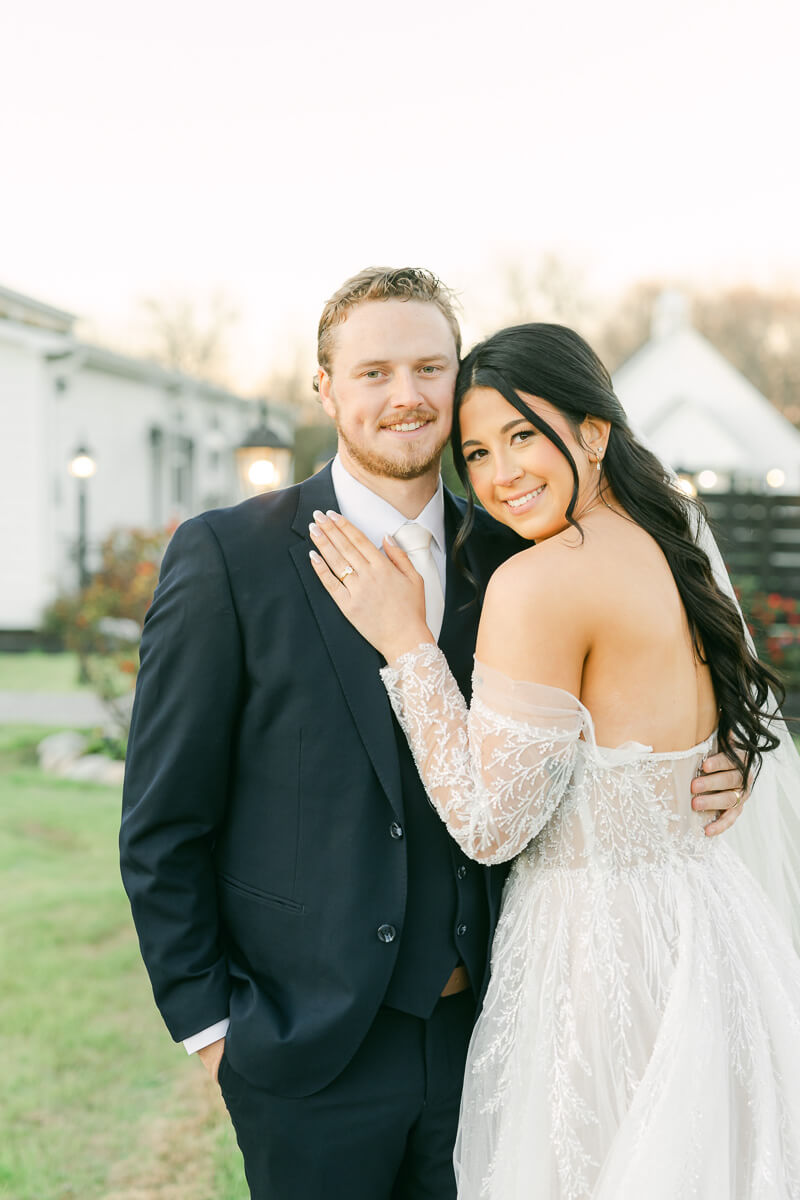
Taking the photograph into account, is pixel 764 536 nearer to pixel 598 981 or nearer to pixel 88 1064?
pixel 88 1064

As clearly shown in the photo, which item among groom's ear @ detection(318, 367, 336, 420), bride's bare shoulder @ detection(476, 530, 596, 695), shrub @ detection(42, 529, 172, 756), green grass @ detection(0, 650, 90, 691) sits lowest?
green grass @ detection(0, 650, 90, 691)

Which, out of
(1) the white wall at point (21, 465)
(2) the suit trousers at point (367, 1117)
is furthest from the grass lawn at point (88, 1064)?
(1) the white wall at point (21, 465)

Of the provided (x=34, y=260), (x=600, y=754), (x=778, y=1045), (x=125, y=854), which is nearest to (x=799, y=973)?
(x=778, y=1045)

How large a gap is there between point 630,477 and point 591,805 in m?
0.70

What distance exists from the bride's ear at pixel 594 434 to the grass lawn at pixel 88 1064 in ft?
9.27

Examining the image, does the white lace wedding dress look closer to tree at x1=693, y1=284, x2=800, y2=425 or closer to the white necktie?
the white necktie

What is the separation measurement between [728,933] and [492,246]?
35.2m

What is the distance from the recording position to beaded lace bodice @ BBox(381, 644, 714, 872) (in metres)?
1.84

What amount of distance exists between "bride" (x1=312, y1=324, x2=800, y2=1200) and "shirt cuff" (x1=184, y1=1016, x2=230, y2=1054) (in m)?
0.51

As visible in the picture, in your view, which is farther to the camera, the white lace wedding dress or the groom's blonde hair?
the groom's blonde hair

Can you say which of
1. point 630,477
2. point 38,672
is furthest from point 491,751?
point 38,672

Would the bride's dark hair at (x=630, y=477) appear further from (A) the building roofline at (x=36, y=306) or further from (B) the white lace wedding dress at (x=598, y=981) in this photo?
(A) the building roofline at (x=36, y=306)

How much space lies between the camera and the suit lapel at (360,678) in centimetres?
196

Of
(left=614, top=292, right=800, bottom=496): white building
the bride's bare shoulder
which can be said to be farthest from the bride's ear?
(left=614, top=292, right=800, bottom=496): white building
